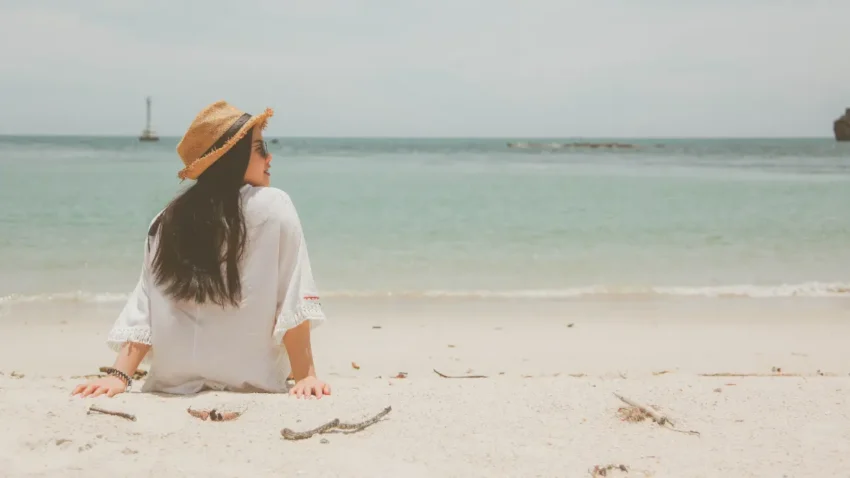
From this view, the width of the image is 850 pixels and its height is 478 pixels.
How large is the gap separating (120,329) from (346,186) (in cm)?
2143

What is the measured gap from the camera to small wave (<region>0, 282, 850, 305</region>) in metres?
8.20

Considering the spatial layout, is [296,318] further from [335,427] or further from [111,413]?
[111,413]

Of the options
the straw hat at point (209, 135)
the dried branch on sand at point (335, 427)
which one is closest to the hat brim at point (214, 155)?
the straw hat at point (209, 135)

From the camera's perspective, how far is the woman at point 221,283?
298 cm

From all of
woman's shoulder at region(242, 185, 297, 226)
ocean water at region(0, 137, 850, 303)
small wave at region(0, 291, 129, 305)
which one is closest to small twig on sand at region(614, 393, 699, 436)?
woman's shoulder at region(242, 185, 297, 226)

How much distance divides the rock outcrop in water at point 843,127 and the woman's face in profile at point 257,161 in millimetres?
102105

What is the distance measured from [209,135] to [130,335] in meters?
0.84

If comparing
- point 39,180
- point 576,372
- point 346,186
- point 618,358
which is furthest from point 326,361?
point 39,180

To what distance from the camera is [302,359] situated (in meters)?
3.20

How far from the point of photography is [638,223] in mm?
14914

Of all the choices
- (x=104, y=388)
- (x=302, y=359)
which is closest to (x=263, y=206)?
(x=302, y=359)

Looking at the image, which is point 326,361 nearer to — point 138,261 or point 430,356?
point 430,356

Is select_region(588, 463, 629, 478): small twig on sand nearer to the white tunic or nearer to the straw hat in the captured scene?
the white tunic

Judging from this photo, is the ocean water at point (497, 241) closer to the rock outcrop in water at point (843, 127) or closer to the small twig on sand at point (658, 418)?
the small twig on sand at point (658, 418)
